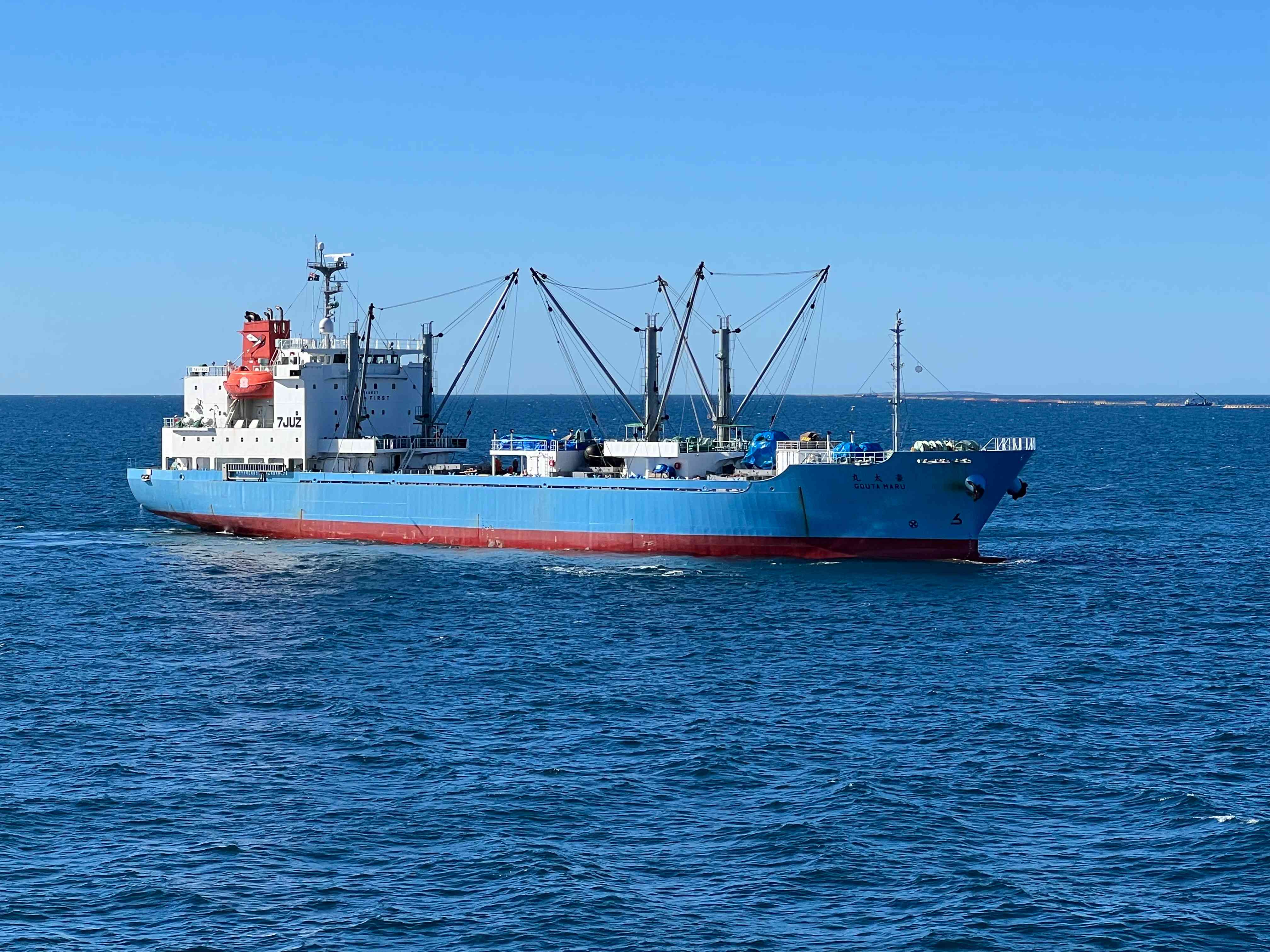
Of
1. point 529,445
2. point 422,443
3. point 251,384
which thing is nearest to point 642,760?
point 529,445

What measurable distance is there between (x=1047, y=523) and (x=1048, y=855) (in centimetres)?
5703

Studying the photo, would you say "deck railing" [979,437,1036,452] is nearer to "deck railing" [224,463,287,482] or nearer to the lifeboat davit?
"deck railing" [224,463,287,482]

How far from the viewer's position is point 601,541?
7125 cm

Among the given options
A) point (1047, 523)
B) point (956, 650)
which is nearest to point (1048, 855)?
point (956, 650)

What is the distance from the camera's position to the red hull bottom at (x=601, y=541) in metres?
66.4

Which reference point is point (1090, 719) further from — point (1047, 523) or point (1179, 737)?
point (1047, 523)

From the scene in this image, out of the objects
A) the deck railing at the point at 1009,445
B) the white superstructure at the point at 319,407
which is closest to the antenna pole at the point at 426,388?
the white superstructure at the point at 319,407

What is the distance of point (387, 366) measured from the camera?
278ft

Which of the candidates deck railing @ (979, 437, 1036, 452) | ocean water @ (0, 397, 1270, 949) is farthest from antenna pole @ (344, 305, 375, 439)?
deck railing @ (979, 437, 1036, 452)

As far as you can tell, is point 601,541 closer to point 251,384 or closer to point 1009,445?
point 1009,445

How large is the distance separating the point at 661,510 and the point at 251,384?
2877 cm

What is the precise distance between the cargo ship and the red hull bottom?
0.09 m

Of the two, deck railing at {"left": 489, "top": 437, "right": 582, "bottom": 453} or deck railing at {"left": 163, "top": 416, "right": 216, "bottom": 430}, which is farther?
deck railing at {"left": 163, "top": 416, "right": 216, "bottom": 430}

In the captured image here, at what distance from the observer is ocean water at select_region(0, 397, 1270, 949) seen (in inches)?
1058
